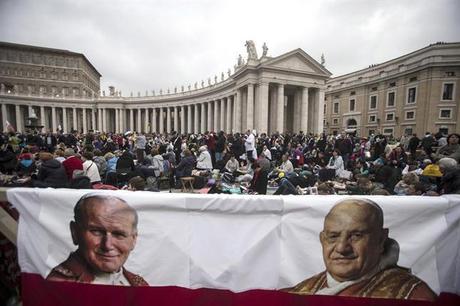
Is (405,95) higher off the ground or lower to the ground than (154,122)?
higher

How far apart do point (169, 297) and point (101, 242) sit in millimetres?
896

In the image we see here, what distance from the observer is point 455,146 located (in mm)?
7875

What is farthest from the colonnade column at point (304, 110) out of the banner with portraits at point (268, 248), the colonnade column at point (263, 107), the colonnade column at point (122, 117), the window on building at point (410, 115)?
the colonnade column at point (122, 117)

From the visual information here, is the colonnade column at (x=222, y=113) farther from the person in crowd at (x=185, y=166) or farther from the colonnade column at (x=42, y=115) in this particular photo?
the colonnade column at (x=42, y=115)

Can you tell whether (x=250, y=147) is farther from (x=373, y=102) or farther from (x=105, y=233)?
(x=373, y=102)

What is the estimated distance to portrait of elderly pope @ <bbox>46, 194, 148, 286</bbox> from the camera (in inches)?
94.1

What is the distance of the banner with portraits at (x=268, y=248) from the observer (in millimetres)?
2297

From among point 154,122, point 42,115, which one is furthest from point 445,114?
point 42,115

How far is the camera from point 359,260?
2.33 metres

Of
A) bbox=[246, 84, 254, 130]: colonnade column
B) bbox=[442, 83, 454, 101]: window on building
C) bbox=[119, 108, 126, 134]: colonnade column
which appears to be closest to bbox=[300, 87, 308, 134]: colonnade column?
bbox=[246, 84, 254, 130]: colonnade column

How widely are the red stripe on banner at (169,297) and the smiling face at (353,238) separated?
0.28 m

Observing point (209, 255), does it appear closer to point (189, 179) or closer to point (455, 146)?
point (189, 179)

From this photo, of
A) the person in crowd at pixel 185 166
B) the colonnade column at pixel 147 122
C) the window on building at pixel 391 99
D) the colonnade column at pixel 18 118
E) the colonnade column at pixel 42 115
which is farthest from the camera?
the colonnade column at pixel 147 122

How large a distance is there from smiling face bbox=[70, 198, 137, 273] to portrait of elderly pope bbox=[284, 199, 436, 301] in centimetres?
174
